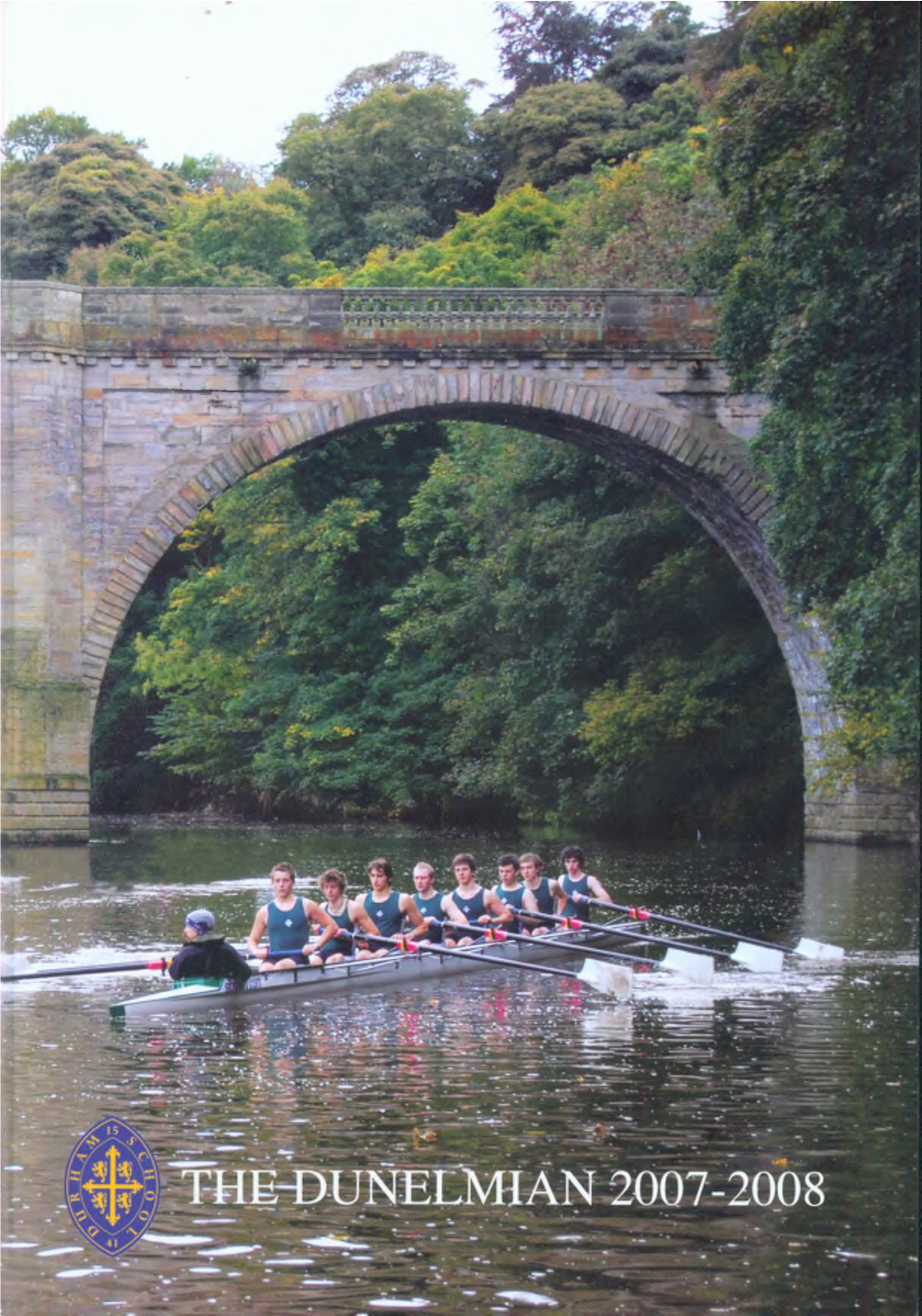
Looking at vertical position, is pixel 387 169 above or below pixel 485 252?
above

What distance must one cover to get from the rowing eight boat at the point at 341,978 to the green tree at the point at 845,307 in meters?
3.59

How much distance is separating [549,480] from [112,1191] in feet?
104

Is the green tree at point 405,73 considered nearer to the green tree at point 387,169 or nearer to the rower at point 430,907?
the green tree at point 387,169

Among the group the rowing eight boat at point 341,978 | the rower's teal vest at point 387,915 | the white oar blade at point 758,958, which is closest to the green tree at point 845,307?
the white oar blade at point 758,958

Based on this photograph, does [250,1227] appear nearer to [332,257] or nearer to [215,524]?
[215,524]

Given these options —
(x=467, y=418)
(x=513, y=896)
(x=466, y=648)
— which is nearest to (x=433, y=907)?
(x=513, y=896)

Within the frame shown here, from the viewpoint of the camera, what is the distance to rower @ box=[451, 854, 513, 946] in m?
19.5

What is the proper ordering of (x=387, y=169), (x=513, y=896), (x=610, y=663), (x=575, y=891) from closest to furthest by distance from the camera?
1. (x=513, y=896)
2. (x=575, y=891)
3. (x=610, y=663)
4. (x=387, y=169)

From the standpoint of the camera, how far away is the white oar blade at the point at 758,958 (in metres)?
18.5

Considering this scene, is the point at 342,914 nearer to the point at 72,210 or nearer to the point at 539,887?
the point at 539,887

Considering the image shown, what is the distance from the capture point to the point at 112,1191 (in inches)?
377

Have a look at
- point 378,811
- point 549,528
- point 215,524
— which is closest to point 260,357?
point 549,528

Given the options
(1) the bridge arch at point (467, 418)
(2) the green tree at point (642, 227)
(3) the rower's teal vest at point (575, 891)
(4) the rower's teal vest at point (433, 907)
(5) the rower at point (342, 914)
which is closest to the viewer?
(5) the rower at point (342, 914)

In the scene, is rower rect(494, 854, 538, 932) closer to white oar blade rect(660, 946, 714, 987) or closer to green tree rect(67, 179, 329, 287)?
white oar blade rect(660, 946, 714, 987)
